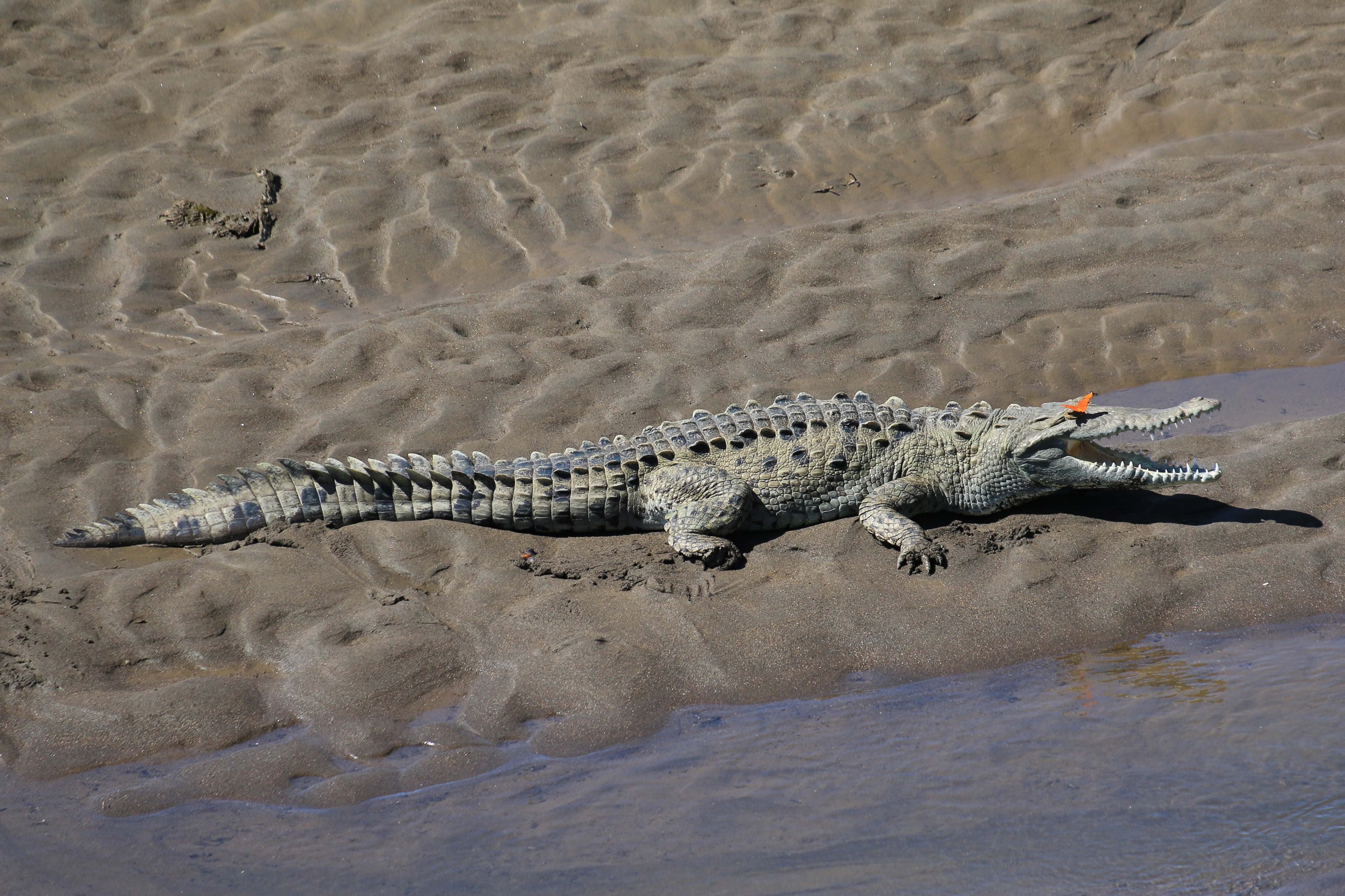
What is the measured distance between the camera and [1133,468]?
15.6 ft

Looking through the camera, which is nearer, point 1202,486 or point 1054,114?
point 1202,486

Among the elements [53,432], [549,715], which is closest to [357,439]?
[53,432]

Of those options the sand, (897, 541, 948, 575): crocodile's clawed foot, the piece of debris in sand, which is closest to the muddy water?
the sand

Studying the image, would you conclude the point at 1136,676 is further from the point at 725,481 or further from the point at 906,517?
the point at 725,481

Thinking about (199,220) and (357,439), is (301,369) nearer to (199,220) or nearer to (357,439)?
(357,439)

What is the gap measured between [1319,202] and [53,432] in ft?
27.1

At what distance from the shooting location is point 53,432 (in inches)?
218

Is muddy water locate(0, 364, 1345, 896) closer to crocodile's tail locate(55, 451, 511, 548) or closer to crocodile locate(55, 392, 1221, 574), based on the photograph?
crocodile locate(55, 392, 1221, 574)

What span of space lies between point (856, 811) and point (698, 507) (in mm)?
1962

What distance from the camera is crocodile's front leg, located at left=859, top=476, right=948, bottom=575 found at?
4719mm

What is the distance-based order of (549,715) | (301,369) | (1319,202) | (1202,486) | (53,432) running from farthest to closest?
(1319,202) → (301,369) → (53,432) → (1202,486) → (549,715)

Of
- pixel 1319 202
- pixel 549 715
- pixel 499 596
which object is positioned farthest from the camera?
pixel 1319 202

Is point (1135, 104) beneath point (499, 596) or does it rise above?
above

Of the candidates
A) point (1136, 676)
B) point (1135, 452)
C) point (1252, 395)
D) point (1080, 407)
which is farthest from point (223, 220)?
point (1252, 395)
